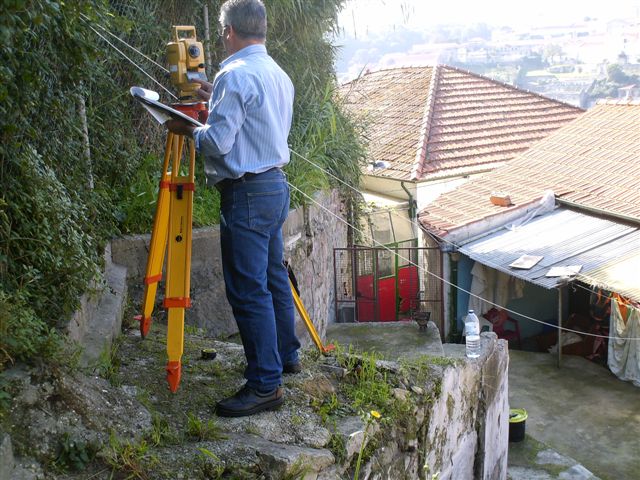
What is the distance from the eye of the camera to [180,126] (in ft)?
10.3

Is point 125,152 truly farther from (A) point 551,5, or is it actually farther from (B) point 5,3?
(A) point 551,5

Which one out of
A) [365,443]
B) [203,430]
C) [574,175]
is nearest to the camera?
[203,430]

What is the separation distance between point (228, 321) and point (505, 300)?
29.2ft

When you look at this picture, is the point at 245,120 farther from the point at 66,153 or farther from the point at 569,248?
the point at 569,248

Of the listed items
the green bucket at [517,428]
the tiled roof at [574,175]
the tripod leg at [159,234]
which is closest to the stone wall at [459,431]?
the tripod leg at [159,234]

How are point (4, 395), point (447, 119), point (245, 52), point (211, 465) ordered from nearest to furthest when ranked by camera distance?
point (4, 395)
point (211, 465)
point (245, 52)
point (447, 119)

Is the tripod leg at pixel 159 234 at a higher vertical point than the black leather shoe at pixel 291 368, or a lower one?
higher

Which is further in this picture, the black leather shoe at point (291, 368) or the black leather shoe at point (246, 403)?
the black leather shoe at point (291, 368)

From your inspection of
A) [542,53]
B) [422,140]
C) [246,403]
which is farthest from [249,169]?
[542,53]

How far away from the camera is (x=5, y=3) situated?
8.35 feet

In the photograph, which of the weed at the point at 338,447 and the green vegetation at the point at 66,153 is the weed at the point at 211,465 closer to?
the weed at the point at 338,447

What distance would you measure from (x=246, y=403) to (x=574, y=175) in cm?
1147

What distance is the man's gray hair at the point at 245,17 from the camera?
124 inches

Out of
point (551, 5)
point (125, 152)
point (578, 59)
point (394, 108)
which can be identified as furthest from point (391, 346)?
point (551, 5)
